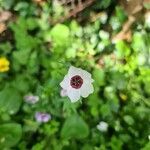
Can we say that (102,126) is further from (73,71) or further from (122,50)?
(73,71)

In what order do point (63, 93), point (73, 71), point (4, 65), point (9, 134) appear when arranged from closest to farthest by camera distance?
point (73, 71) → point (63, 93) → point (9, 134) → point (4, 65)

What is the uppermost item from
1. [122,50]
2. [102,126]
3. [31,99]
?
[122,50]

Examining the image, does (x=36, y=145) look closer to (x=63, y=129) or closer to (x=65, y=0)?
(x=63, y=129)

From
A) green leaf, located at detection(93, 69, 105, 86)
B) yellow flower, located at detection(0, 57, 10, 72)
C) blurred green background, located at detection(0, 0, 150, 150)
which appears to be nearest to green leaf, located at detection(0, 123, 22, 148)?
blurred green background, located at detection(0, 0, 150, 150)

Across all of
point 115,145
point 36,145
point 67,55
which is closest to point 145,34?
point 67,55

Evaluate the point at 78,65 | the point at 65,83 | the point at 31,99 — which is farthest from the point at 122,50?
the point at 65,83

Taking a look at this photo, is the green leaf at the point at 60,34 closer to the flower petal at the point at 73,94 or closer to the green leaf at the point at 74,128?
the green leaf at the point at 74,128

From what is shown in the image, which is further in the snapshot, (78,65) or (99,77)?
(99,77)
